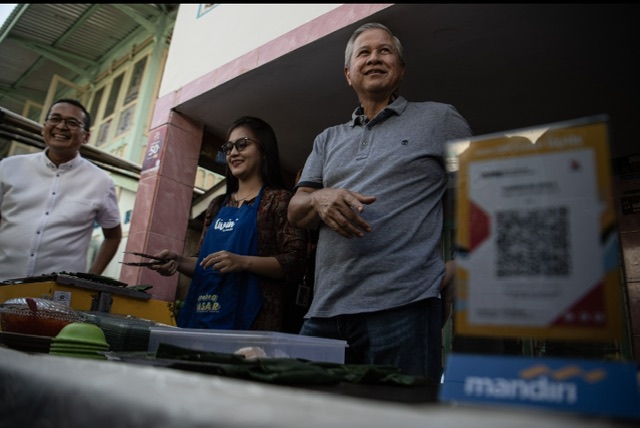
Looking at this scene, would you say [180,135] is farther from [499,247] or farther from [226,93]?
[499,247]

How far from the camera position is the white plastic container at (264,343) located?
0.74m

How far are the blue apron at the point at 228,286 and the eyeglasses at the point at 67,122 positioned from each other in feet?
3.89

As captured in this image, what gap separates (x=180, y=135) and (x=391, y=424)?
322 centimetres

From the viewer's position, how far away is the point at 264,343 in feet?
2.41

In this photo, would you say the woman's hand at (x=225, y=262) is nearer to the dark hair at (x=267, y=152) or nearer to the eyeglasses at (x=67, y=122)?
the dark hair at (x=267, y=152)

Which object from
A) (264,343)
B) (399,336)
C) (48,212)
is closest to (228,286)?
(399,336)

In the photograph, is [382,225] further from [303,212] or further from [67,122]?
[67,122]

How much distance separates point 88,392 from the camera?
386 millimetres

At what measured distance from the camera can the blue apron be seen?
1.64 m

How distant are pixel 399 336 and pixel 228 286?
745mm

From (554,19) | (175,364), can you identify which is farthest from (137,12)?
(175,364)

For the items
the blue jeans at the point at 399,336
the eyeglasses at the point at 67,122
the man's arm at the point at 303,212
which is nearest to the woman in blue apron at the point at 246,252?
the man's arm at the point at 303,212

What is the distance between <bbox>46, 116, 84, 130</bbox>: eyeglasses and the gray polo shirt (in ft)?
5.65

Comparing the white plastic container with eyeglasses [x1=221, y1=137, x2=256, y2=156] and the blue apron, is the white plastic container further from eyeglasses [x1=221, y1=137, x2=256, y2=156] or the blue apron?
eyeglasses [x1=221, y1=137, x2=256, y2=156]
